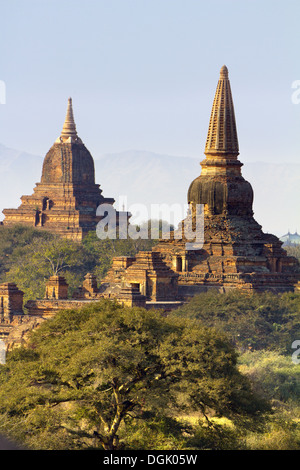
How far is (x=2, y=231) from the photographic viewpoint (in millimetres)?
86812

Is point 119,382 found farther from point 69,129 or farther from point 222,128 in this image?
point 69,129

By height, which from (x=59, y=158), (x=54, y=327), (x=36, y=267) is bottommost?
(x=54, y=327)

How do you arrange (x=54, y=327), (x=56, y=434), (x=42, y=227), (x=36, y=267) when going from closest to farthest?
(x=56, y=434) < (x=54, y=327) < (x=36, y=267) < (x=42, y=227)

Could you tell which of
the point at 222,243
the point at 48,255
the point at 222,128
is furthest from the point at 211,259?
the point at 48,255

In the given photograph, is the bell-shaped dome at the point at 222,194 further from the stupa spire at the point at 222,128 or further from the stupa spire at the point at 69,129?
the stupa spire at the point at 69,129

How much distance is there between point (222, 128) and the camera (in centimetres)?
6506

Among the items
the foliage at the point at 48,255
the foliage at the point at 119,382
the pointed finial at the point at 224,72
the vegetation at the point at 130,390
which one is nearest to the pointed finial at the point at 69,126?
the foliage at the point at 48,255

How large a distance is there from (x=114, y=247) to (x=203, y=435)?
43423mm

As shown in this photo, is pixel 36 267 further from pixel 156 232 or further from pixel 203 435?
pixel 203 435

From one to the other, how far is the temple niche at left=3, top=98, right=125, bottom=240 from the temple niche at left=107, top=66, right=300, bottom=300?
2331 cm

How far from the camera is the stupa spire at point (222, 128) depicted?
213 ft

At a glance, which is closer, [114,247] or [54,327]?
[54,327]
